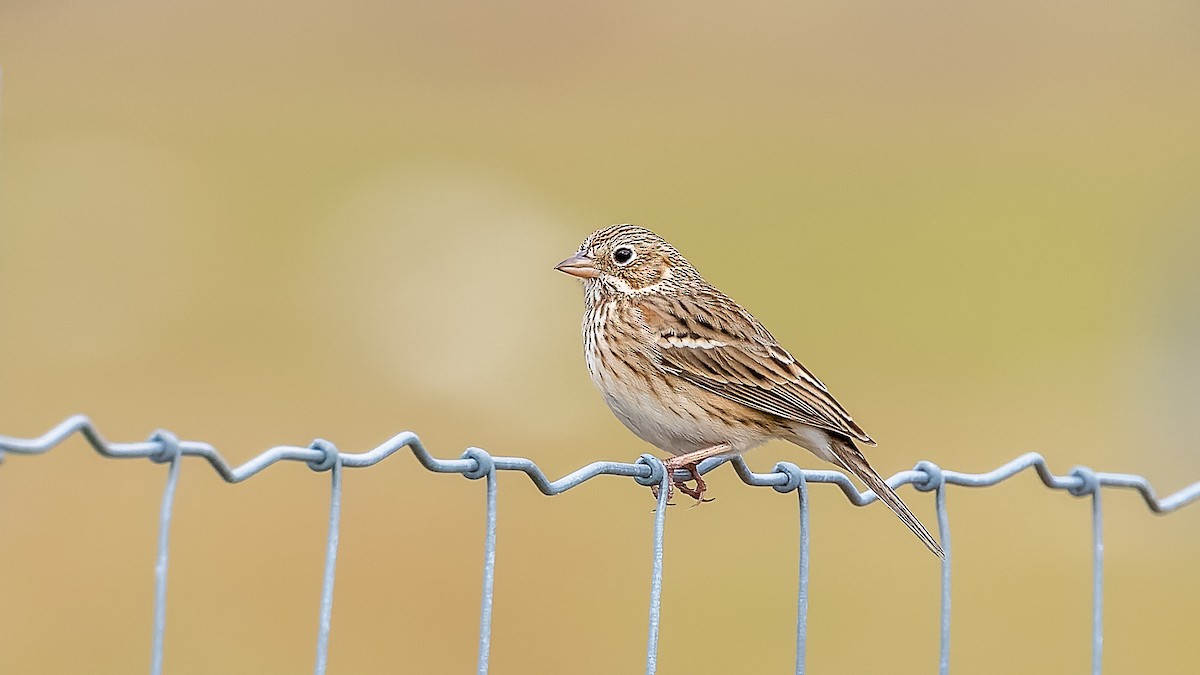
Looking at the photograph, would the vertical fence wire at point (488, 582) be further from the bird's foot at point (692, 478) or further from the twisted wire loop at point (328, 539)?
the bird's foot at point (692, 478)

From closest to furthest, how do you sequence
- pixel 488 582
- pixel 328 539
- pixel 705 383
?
pixel 328 539
pixel 488 582
pixel 705 383

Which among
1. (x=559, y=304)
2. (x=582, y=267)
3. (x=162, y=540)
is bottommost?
(x=162, y=540)

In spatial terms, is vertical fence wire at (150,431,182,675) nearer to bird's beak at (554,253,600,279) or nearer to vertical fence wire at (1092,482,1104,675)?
vertical fence wire at (1092,482,1104,675)

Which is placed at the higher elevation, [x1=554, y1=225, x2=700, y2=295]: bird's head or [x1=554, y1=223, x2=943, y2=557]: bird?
[x1=554, y1=225, x2=700, y2=295]: bird's head

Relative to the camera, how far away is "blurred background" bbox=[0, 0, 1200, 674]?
12047 millimetres

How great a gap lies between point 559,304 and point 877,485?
13.8 m

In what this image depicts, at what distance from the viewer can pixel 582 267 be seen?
555 centimetres

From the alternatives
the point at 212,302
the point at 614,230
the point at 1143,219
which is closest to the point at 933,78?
the point at 1143,219

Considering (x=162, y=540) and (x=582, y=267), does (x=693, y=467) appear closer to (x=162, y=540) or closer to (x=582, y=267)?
(x=582, y=267)

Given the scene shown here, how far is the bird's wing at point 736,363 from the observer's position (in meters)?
4.86

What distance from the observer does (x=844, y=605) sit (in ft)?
41.6

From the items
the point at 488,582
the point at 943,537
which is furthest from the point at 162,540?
the point at 943,537

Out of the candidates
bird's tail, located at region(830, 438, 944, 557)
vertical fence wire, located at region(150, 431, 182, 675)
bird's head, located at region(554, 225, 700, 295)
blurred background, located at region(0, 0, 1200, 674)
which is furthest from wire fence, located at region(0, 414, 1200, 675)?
blurred background, located at region(0, 0, 1200, 674)

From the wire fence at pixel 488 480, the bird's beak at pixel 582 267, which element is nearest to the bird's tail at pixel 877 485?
the wire fence at pixel 488 480
